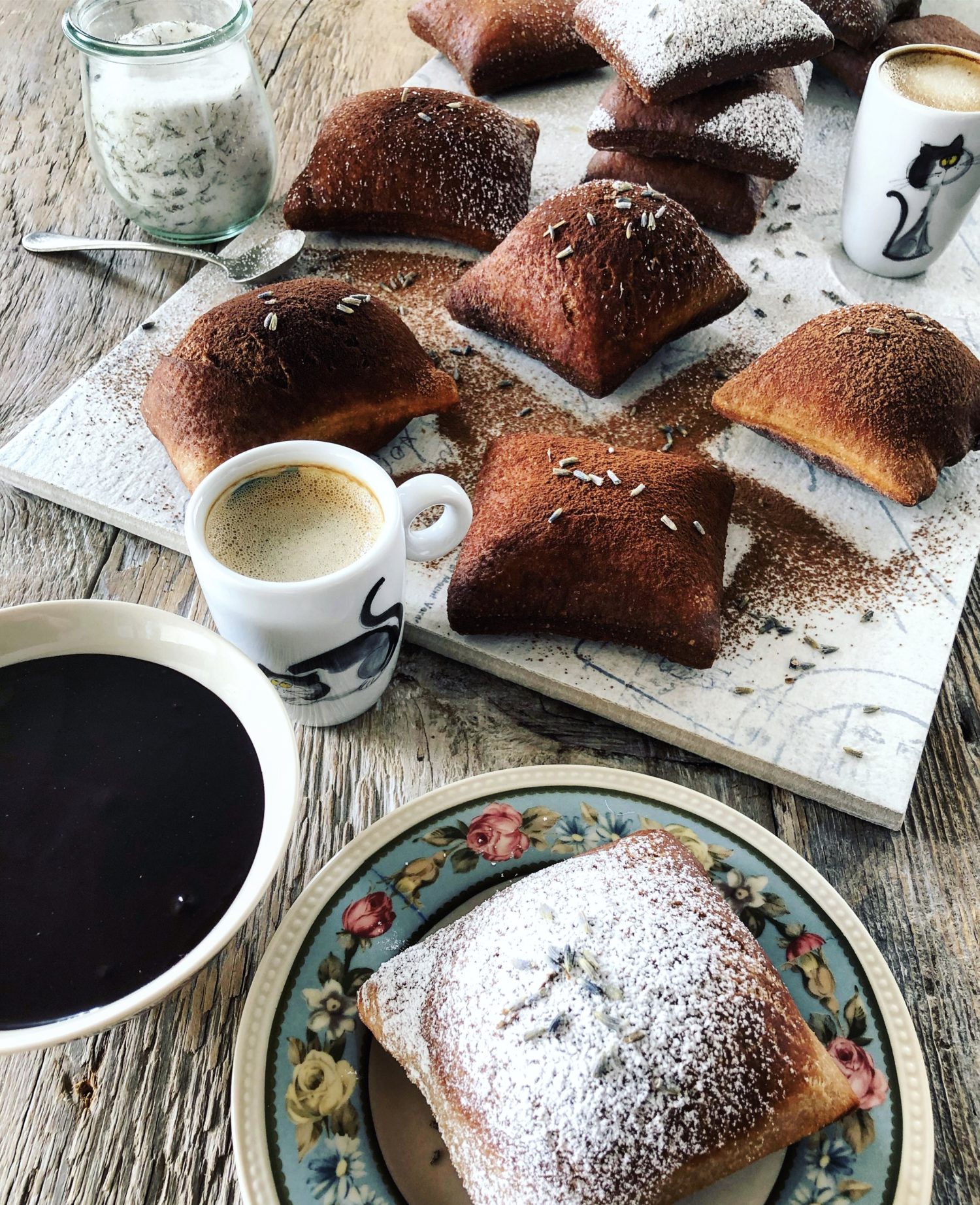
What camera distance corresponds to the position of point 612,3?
1609mm

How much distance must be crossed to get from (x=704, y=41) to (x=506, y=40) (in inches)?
18.5

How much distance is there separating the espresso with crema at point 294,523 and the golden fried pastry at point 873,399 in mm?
579

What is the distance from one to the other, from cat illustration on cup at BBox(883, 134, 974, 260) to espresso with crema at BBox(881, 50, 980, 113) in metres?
0.07

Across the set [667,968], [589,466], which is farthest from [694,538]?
[667,968]

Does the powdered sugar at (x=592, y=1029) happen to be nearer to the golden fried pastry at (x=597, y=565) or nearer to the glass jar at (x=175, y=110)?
the golden fried pastry at (x=597, y=565)

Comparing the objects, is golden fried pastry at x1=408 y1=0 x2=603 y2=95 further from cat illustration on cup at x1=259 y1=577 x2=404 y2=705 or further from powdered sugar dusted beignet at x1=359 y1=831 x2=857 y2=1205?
powdered sugar dusted beignet at x1=359 y1=831 x2=857 y2=1205

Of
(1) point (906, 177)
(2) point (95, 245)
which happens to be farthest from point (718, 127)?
(2) point (95, 245)

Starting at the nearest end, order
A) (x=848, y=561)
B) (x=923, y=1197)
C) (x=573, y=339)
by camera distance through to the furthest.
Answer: (x=923, y=1197), (x=848, y=561), (x=573, y=339)

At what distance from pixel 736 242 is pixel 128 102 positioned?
36.6 inches

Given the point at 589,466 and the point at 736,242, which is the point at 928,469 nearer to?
the point at 589,466

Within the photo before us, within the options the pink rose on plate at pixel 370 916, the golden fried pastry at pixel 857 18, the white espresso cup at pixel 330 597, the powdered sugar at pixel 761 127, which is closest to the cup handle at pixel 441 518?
the white espresso cup at pixel 330 597

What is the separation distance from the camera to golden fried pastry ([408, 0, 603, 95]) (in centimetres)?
184

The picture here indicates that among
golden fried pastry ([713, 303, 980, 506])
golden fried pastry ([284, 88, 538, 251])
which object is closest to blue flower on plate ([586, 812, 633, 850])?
golden fried pastry ([713, 303, 980, 506])

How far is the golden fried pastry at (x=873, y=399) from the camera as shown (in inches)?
49.9
